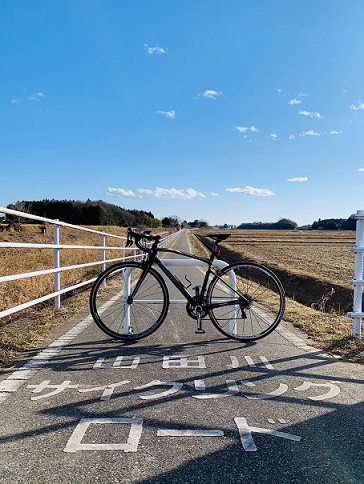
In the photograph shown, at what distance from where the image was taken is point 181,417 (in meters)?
2.64

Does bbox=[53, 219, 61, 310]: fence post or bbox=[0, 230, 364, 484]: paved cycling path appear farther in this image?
bbox=[53, 219, 61, 310]: fence post

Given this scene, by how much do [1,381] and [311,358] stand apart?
9.41ft

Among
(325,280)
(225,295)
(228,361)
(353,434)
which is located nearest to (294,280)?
(325,280)

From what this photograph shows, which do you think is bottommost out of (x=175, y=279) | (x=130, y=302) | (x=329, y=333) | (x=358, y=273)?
(x=329, y=333)

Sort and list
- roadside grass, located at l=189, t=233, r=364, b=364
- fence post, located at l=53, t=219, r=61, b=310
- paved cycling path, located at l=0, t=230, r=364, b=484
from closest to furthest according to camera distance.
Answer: paved cycling path, located at l=0, t=230, r=364, b=484, roadside grass, located at l=189, t=233, r=364, b=364, fence post, located at l=53, t=219, r=61, b=310

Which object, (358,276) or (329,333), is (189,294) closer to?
(329,333)

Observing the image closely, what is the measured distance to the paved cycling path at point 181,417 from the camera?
2.06m

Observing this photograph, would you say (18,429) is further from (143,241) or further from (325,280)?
(325,280)

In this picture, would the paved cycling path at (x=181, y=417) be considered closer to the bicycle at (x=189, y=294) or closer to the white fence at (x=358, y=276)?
the bicycle at (x=189, y=294)

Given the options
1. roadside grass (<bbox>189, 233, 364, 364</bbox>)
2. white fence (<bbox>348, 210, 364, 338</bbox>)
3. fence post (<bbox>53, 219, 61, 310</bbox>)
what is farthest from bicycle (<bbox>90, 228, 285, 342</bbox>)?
fence post (<bbox>53, 219, 61, 310</bbox>)

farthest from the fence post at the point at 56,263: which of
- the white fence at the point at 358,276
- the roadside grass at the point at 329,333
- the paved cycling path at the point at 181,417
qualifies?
the white fence at the point at 358,276

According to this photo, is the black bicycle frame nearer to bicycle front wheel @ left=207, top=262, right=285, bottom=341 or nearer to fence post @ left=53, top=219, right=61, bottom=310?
bicycle front wheel @ left=207, top=262, right=285, bottom=341

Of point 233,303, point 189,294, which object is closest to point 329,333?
point 233,303

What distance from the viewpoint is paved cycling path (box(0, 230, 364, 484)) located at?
2062 millimetres
